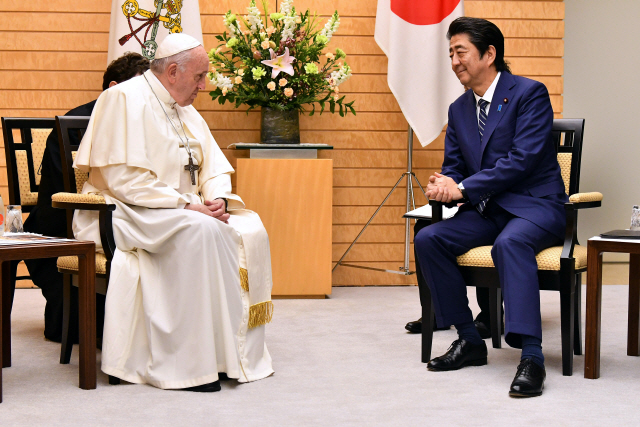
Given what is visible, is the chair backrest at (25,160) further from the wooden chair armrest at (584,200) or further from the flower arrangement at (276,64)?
the wooden chair armrest at (584,200)

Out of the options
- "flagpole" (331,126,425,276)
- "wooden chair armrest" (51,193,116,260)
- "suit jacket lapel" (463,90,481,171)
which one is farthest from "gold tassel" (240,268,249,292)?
"flagpole" (331,126,425,276)

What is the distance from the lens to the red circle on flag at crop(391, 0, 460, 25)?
4648 millimetres

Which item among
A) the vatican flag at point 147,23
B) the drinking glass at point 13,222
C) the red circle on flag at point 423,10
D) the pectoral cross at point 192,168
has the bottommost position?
the drinking glass at point 13,222

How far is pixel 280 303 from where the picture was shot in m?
4.39

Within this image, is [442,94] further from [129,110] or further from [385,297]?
[129,110]

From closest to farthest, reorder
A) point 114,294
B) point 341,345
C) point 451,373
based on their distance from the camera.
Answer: point 114,294, point 451,373, point 341,345

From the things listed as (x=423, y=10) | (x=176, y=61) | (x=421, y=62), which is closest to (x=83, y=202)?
(x=176, y=61)

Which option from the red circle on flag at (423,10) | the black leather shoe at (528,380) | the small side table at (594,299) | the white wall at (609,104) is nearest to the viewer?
the black leather shoe at (528,380)

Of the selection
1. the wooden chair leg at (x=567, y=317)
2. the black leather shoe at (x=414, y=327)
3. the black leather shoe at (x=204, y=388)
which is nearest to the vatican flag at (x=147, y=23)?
the black leather shoe at (x=414, y=327)

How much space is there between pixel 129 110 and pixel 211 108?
6.76ft

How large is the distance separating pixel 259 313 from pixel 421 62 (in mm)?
2406

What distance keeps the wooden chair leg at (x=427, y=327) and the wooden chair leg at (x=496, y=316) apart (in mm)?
416

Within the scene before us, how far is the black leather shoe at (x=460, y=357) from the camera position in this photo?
9.53 ft

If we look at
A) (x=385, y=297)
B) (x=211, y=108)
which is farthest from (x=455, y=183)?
(x=211, y=108)
